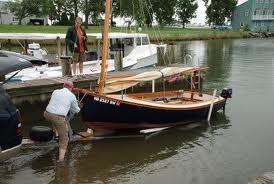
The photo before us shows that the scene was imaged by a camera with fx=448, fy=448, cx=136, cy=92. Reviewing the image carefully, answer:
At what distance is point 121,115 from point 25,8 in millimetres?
76645

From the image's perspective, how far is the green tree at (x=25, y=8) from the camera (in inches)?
3322

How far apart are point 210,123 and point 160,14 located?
8787cm

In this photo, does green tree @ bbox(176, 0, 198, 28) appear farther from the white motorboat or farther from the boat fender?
the boat fender

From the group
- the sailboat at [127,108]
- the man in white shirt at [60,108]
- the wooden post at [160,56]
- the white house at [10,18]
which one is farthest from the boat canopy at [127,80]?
the white house at [10,18]

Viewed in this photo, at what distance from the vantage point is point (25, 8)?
85.9m

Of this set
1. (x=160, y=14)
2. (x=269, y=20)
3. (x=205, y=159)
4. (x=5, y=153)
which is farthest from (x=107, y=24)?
(x=269, y=20)

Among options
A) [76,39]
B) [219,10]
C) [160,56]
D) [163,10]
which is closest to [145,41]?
[160,56]

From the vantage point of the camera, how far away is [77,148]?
13.1 meters

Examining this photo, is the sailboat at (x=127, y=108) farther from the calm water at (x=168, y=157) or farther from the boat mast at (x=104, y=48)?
the calm water at (x=168, y=157)

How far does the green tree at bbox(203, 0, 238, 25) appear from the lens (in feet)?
375

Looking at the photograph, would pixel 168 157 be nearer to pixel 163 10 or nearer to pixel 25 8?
pixel 25 8

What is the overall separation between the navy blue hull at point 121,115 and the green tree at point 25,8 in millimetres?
72121

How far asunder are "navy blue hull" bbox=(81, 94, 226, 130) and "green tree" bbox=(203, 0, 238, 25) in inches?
4061

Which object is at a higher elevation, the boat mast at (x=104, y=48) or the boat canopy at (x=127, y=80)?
the boat mast at (x=104, y=48)
